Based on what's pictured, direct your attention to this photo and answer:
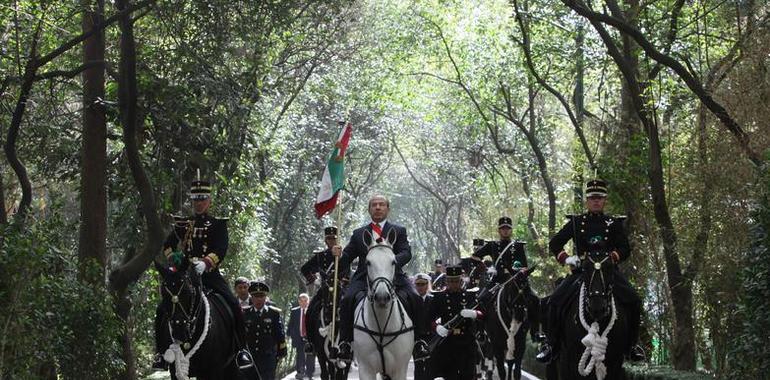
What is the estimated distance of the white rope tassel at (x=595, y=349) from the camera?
13.4m

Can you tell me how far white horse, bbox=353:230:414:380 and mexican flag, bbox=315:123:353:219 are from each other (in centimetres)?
255

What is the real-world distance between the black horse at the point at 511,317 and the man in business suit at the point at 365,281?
6.22 m

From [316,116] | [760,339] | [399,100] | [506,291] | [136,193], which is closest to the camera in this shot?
[760,339]

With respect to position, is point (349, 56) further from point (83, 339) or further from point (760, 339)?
point (760, 339)

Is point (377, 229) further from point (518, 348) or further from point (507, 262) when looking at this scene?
point (518, 348)

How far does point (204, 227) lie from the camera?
13805 mm

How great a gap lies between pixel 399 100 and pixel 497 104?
4643 millimetres

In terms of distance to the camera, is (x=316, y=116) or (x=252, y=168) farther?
(x=316, y=116)

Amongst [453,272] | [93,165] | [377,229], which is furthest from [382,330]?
[93,165]

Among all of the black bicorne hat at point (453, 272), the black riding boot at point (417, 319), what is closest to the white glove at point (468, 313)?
the black bicorne hat at point (453, 272)

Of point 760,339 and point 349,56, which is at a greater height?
point 349,56

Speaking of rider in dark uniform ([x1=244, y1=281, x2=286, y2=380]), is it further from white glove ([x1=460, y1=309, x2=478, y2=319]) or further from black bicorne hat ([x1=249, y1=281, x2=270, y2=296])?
white glove ([x1=460, y1=309, x2=478, y2=319])

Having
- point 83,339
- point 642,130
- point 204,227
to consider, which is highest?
point 642,130

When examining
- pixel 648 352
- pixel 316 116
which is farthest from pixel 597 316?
pixel 316 116
